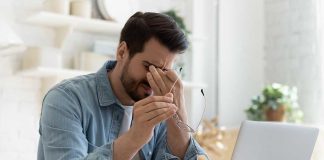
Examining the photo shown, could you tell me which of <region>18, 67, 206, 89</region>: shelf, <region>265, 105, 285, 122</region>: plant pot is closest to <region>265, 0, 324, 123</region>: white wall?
<region>265, 105, 285, 122</region>: plant pot

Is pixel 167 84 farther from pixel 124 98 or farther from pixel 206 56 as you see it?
pixel 206 56

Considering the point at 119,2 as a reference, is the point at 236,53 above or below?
below

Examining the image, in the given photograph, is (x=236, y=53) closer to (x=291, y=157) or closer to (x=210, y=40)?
(x=210, y=40)

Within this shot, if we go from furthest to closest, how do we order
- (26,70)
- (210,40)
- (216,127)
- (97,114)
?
(210,40), (216,127), (26,70), (97,114)

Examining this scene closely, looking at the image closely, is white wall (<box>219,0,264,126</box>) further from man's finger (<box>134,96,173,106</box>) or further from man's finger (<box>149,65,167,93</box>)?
man's finger (<box>134,96,173,106</box>)

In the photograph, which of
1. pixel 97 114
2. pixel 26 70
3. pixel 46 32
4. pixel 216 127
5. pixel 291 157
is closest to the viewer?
pixel 291 157

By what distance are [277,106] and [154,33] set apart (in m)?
1.38

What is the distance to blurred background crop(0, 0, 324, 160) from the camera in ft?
8.86

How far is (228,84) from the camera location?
3338 mm

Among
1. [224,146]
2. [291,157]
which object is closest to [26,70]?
[224,146]

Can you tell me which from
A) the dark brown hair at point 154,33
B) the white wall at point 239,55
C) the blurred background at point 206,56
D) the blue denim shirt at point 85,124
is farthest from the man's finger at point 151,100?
the white wall at point 239,55

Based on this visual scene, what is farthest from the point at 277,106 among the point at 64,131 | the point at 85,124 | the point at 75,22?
the point at 64,131

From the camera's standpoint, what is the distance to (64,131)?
Result: 143 centimetres

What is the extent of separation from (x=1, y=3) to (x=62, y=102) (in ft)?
4.59
